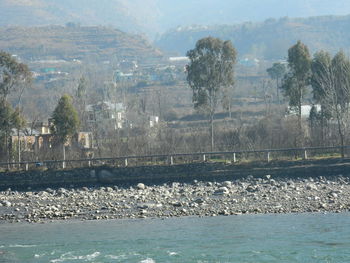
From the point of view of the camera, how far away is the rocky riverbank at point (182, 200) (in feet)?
84.2

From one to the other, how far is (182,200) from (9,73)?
18.2 m

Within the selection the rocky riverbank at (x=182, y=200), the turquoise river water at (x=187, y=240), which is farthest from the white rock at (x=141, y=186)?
the turquoise river water at (x=187, y=240)

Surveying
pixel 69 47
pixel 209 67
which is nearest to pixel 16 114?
pixel 209 67

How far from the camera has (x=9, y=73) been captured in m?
42.7

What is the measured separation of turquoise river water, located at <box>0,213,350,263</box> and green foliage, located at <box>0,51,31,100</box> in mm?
19215

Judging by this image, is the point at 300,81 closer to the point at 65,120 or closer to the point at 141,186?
the point at 141,186

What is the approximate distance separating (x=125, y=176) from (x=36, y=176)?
4521 mm

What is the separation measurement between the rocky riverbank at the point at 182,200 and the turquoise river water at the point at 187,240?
126 cm

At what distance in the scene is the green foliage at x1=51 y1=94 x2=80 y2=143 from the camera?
4091 centimetres

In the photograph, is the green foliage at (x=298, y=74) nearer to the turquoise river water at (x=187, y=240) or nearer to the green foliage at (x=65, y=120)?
the green foliage at (x=65, y=120)

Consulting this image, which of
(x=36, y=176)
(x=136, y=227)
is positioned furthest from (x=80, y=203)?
(x=36, y=176)

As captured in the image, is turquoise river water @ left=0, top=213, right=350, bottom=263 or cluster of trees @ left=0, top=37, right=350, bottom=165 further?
cluster of trees @ left=0, top=37, right=350, bottom=165

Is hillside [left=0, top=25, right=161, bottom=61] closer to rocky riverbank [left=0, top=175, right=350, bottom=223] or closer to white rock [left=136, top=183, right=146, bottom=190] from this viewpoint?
white rock [left=136, top=183, right=146, bottom=190]

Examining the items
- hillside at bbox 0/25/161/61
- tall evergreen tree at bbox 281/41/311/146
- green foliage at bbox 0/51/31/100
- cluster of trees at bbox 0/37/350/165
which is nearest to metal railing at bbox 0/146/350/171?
cluster of trees at bbox 0/37/350/165
